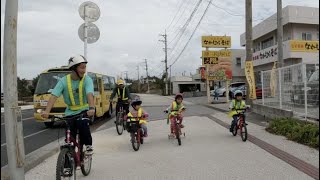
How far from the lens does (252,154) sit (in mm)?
8570

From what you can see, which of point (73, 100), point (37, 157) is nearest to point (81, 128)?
point (73, 100)

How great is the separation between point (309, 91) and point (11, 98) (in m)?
9.06

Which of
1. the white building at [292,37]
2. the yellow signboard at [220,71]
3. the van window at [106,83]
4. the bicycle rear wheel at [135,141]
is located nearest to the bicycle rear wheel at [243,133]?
the bicycle rear wheel at [135,141]

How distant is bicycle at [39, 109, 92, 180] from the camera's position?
5770 millimetres

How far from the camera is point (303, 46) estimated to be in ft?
111

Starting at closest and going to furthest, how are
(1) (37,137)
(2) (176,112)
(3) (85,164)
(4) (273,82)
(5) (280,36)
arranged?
(3) (85,164)
(2) (176,112)
(1) (37,137)
(4) (273,82)
(5) (280,36)

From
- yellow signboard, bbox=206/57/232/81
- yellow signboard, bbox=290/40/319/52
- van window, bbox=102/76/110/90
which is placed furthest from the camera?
yellow signboard, bbox=290/40/319/52

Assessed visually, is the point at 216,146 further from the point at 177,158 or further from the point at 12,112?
the point at 12,112

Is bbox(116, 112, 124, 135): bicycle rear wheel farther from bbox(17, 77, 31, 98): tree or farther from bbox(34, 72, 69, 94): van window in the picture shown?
bbox(17, 77, 31, 98): tree

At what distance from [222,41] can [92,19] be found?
20.4 m

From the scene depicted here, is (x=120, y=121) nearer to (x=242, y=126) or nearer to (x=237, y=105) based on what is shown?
(x=237, y=105)

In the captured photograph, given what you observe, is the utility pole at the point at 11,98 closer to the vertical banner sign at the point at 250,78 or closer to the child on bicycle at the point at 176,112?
the child on bicycle at the point at 176,112

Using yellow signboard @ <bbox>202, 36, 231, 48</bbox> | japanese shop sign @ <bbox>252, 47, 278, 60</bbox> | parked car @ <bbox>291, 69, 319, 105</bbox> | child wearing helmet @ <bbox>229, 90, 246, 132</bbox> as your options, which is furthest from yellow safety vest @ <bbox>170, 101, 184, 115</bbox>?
japanese shop sign @ <bbox>252, 47, 278, 60</bbox>

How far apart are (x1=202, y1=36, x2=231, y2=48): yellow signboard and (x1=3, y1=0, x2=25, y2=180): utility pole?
1010 inches
